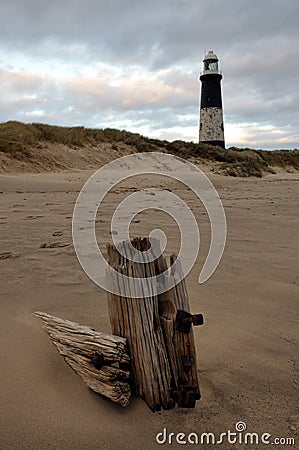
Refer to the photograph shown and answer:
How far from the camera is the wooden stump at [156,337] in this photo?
63.7 inches

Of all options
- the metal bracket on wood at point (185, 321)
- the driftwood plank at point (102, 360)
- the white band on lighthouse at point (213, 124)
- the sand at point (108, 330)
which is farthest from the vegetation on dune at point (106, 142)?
the metal bracket on wood at point (185, 321)

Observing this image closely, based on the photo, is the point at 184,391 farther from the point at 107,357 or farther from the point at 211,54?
the point at 211,54

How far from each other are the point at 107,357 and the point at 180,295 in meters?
0.41

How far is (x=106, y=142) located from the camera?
56.4ft

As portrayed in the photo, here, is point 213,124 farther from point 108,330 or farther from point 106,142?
point 108,330

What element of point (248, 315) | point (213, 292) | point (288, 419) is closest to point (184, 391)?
point (288, 419)

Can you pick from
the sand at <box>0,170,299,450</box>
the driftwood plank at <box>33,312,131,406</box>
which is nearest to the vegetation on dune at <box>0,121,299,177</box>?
the sand at <box>0,170,299,450</box>

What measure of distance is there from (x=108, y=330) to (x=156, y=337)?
2.52 ft

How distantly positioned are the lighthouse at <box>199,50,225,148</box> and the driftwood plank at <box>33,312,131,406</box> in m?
29.4

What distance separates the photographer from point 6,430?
60.0 inches

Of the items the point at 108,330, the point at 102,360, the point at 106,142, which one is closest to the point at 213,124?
the point at 106,142

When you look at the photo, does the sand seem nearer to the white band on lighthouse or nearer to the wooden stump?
the wooden stump

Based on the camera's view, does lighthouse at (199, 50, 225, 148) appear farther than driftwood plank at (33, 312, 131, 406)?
Yes

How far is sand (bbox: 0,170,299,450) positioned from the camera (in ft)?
5.13
